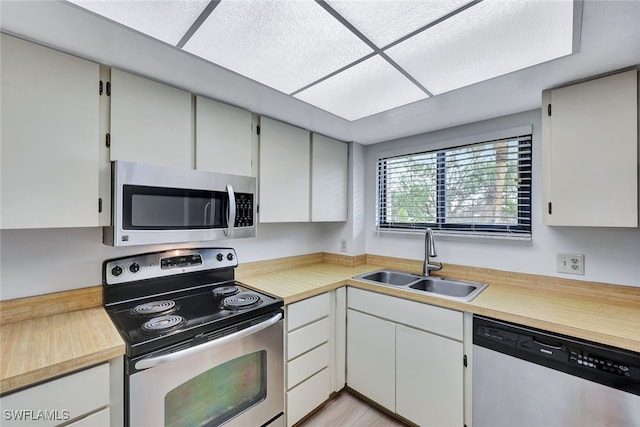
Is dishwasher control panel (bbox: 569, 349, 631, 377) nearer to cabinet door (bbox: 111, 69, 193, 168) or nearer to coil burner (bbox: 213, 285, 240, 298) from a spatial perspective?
coil burner (bbox: 213, 285, 240, 298)

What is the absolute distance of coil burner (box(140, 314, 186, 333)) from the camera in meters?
1.20

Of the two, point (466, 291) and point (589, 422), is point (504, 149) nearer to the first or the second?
point (466, 291)

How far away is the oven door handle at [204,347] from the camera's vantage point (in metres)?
1.10

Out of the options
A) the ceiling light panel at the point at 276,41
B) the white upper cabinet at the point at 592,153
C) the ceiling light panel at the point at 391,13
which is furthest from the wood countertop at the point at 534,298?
the ceiling light panel at the point at 391,13

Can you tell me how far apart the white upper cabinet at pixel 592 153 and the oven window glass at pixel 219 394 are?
1834 millimetres

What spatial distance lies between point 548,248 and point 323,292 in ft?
4.88

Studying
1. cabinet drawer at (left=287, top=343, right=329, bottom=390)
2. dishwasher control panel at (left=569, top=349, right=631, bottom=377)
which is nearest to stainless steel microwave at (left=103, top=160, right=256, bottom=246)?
cabinet drawer at (left=287, top=343, right=329, bottom=390)

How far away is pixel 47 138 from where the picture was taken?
1.14 meters

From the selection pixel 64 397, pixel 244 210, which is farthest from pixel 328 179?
pixel 64 397

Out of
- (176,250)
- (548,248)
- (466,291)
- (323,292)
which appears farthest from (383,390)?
(176,250)

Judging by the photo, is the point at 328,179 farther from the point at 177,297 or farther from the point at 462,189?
the point at 177,297

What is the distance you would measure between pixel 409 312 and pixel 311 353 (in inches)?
27.5

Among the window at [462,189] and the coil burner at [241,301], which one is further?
the window at [462,189]

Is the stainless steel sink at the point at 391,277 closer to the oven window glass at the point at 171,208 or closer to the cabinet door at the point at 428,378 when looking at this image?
the cabinet door at the point at 428,378
